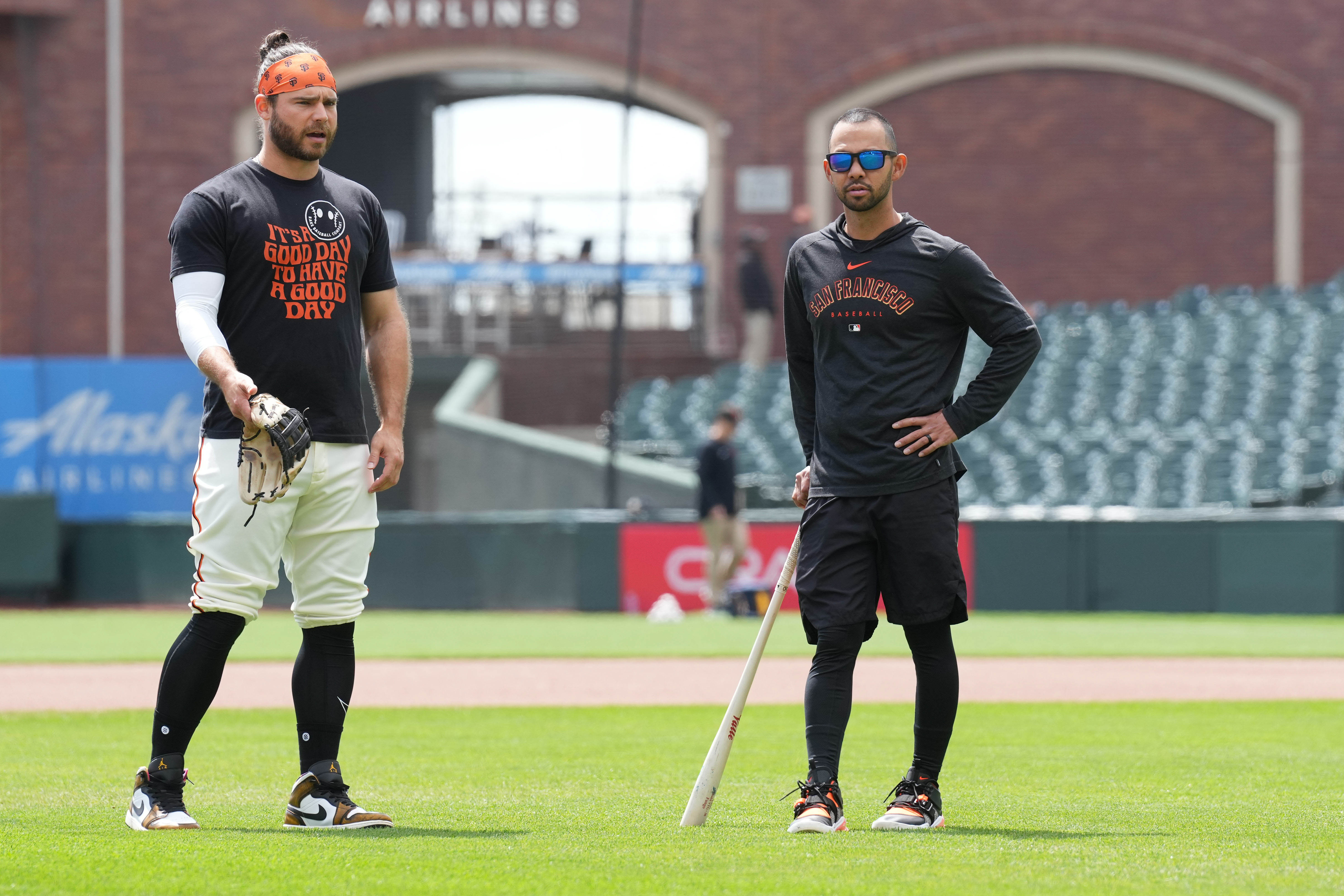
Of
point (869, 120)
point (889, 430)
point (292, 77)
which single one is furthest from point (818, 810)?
point (292, 77)

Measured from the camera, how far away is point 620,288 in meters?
19.4

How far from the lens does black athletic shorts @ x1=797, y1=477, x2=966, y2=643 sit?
4535mm

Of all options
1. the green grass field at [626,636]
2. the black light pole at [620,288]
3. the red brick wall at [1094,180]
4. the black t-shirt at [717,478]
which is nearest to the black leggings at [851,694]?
the green grass field at [626,636]

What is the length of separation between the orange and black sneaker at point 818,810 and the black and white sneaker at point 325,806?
3.52 feet

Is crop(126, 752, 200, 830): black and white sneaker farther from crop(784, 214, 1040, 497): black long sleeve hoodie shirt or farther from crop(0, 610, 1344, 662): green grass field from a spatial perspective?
crop(0, 610, 1344, 662): green grass field

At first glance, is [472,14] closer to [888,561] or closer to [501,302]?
[501,302]

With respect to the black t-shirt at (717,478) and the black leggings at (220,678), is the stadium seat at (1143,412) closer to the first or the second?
the black t-shirt at (717,478)

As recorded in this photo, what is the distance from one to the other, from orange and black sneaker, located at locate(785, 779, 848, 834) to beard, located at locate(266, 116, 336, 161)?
6.88 ft

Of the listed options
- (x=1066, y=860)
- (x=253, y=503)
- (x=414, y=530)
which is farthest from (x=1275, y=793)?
(x=414, y=530)

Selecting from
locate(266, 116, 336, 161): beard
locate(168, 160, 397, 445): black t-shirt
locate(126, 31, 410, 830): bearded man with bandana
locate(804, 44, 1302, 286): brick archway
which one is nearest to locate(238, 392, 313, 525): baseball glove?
locate(126, 31, 410, 830): bearded man with bandana

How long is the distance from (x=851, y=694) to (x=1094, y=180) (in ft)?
81.9

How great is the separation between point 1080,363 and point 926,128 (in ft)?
23.4

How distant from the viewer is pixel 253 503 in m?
4.32

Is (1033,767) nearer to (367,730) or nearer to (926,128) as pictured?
(367,730)
